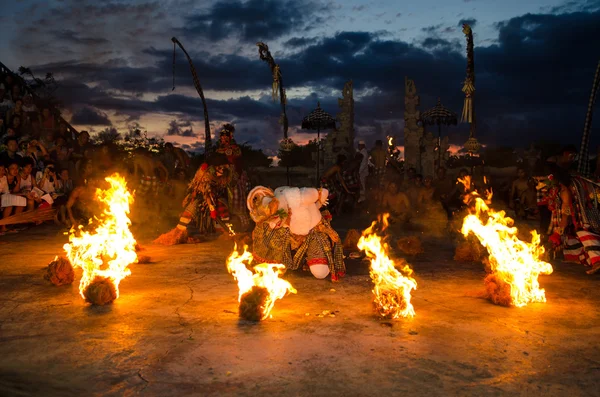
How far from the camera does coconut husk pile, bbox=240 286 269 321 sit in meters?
4.68

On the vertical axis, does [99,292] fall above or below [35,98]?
below

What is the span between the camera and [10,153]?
36.4 feet

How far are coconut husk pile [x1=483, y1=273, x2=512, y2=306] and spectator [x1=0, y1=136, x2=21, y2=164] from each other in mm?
10099

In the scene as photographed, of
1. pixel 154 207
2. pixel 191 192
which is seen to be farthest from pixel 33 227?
pixel 191 192

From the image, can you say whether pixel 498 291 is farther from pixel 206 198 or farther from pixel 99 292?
pixel 206 198

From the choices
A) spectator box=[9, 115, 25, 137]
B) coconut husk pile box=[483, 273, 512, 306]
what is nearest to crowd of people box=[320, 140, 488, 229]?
coconut husk pile box=[483, 273, 512, 306]

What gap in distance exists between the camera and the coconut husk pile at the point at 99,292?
5158 millimetres

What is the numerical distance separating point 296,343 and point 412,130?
50.7ft

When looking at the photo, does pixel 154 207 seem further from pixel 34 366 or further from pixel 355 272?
pixel 34 366

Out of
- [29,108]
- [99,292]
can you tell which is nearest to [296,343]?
[99,292]

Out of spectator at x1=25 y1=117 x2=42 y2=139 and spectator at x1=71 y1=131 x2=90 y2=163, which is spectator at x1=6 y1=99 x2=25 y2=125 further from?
spectator at x1=71 y1=131 x2=90 y2=163

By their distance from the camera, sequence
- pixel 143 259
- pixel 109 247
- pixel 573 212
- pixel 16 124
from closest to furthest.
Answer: pixel 109 247
pixel 573 212
pixel 143 259
pixel 16 124

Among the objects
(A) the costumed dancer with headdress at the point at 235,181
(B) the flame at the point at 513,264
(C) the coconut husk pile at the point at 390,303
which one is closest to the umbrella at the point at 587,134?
(B) the flame at the point at 513,264

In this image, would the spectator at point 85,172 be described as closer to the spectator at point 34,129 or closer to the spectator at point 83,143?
the spectator at point 83,143
